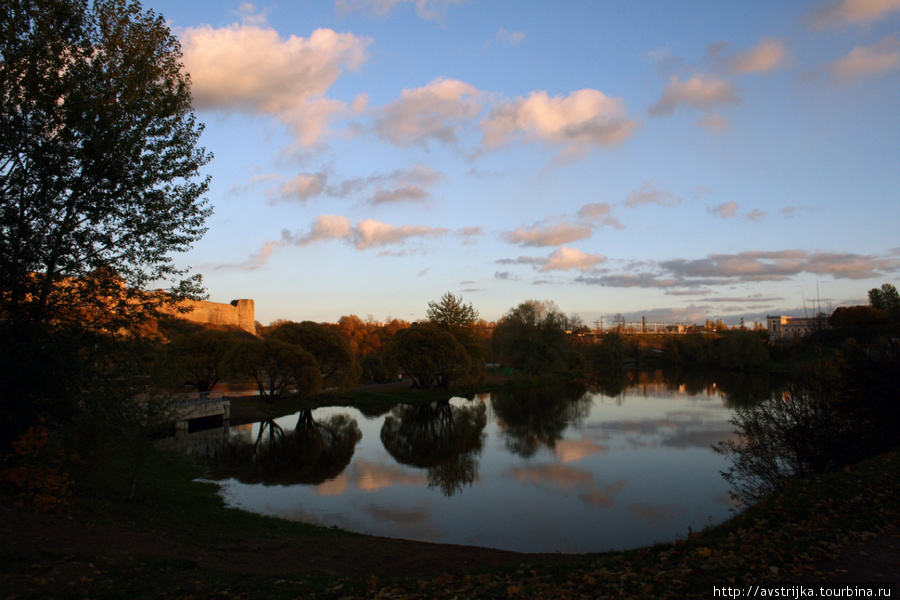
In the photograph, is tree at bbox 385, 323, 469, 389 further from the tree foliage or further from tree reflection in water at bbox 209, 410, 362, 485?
the tree foliage

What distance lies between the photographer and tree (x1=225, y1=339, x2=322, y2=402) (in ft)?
123

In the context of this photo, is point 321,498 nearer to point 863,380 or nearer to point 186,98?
point 186,98

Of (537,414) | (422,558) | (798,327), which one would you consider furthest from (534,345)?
(798,327)

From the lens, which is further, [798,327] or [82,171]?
[798,327]

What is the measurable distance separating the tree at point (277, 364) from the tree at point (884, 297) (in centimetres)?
10347

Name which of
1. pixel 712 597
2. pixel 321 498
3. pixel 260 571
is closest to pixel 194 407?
pixel 321 498

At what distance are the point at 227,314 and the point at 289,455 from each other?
331 feet

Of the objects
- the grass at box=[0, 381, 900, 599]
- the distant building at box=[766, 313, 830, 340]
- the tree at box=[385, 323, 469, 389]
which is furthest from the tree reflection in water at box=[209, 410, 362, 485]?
the distant building at box=[766, 313, 830, 340]

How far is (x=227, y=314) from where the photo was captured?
117062 mm

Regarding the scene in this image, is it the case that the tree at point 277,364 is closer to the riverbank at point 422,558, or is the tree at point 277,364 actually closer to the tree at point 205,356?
the tree at point 205,356

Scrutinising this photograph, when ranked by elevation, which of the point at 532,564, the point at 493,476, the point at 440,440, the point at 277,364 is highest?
the point at 277,364

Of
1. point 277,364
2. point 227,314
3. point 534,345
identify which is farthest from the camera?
point 227,314

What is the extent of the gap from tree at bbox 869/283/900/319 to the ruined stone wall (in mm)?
126487

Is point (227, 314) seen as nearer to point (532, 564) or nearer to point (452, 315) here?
point (452, 315)
